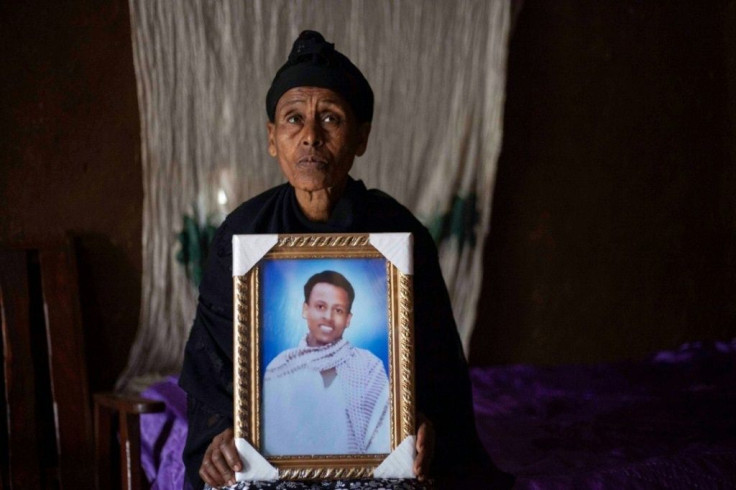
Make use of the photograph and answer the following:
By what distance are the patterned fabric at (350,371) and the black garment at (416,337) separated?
189 mm

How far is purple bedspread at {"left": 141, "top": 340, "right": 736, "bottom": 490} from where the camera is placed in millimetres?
2111

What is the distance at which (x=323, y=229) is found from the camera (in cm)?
146

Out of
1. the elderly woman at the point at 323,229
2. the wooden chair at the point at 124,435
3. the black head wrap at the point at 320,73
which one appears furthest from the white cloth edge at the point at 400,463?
the wooden chair at the point at 124,435

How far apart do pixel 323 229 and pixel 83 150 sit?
6.44 ft

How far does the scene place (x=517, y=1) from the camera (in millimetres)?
3717

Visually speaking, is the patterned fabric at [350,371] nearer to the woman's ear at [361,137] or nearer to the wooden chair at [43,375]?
the woman's ear at [361,137]

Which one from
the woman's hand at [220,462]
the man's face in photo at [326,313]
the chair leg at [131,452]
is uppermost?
the man's face in photo at [326,313]

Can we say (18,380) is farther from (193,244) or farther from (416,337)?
(416,337)

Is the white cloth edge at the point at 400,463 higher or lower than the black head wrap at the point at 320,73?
lower

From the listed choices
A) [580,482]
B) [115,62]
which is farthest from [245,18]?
[580,482]

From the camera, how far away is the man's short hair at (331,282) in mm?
1286

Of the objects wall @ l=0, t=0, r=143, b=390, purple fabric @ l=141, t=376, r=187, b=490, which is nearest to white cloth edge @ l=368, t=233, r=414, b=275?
purple fabric @ l=141, t=376, r=187, b=490

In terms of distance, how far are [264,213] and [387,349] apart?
39 centimetres

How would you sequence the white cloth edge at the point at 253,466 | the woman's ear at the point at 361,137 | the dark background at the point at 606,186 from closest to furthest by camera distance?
the white cloth edge at the point at 253,466 → the woman's ear at the point at 361,137 → the dark background at the point at 606,186
